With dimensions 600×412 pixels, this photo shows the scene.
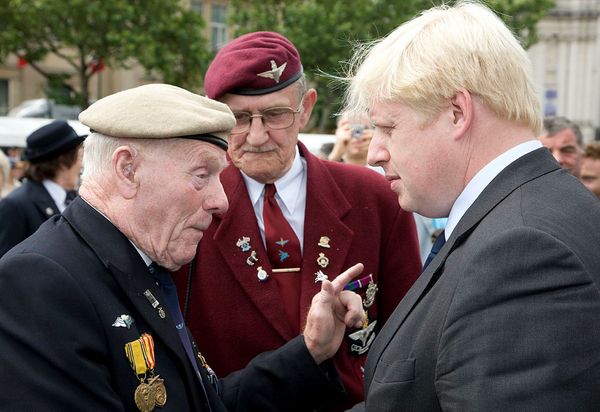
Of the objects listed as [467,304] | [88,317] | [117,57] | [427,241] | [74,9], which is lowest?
[117,57]

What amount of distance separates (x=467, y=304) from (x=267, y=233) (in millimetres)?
1381

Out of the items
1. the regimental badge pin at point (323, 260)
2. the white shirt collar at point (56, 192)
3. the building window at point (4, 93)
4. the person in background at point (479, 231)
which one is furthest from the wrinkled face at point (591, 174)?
the building window at point (4, 93)

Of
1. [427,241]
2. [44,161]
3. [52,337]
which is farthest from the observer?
[44,161]

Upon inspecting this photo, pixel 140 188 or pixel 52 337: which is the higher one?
pixel 140 188

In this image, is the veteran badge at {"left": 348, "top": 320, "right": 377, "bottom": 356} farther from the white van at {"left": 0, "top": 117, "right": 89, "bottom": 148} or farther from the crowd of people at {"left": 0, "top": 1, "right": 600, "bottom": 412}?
the white van at {"left": 0, "top": 117, "right": 89, "bottom": 148}

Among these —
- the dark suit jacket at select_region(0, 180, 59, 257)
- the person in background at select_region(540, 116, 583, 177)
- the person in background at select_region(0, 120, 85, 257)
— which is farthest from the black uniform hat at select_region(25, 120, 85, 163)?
the person in background at select_region(540, 116, 583, 177)

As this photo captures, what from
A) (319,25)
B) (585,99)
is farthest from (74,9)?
(585,99)

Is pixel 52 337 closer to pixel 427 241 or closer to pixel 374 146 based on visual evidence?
pixel 374 146

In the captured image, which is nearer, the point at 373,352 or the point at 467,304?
the point at 467,304

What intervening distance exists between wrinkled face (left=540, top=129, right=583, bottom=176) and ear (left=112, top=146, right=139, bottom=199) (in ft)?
14.4

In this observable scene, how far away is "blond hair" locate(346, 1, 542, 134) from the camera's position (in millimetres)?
1996

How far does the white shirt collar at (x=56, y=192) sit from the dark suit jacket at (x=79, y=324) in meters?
4.13

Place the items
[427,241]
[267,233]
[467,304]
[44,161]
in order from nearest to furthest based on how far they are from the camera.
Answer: [467,304]
[267,233]
[427,241]
[44,161]

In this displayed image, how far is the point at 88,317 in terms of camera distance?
2043 mm
